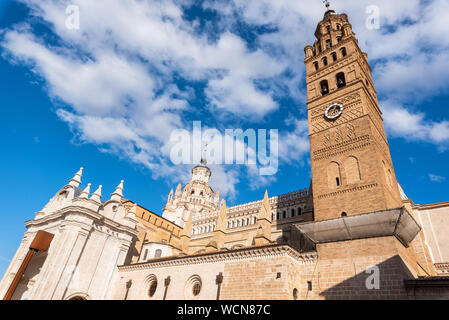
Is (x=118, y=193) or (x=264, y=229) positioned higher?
(x=118, y=193)

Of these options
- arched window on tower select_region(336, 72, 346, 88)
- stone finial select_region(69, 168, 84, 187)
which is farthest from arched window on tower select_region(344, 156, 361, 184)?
stone finial select_region(69, 168, 84, 187)

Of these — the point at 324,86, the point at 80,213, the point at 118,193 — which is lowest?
the point at 80,213

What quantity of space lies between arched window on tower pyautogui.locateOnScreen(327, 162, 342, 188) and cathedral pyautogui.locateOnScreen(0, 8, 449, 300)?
9 centimetres

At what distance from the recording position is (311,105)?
31.9 meters

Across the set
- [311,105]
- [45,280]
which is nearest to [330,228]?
[311,105]

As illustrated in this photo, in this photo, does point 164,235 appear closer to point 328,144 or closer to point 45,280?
point 45,280

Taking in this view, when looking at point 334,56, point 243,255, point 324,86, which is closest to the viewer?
point 243,255

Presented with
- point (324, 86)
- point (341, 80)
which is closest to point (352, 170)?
point (341, 80)

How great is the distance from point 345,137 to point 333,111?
406 cm

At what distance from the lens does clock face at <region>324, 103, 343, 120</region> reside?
93.3 feet

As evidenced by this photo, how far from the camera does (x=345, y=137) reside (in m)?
26.5

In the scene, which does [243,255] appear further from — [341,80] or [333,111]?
Answer: [341,80]

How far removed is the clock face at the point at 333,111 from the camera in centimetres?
2844

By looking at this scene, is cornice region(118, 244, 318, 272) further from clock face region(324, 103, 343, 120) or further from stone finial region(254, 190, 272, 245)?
clock face region(324, 103, 343, 120)
